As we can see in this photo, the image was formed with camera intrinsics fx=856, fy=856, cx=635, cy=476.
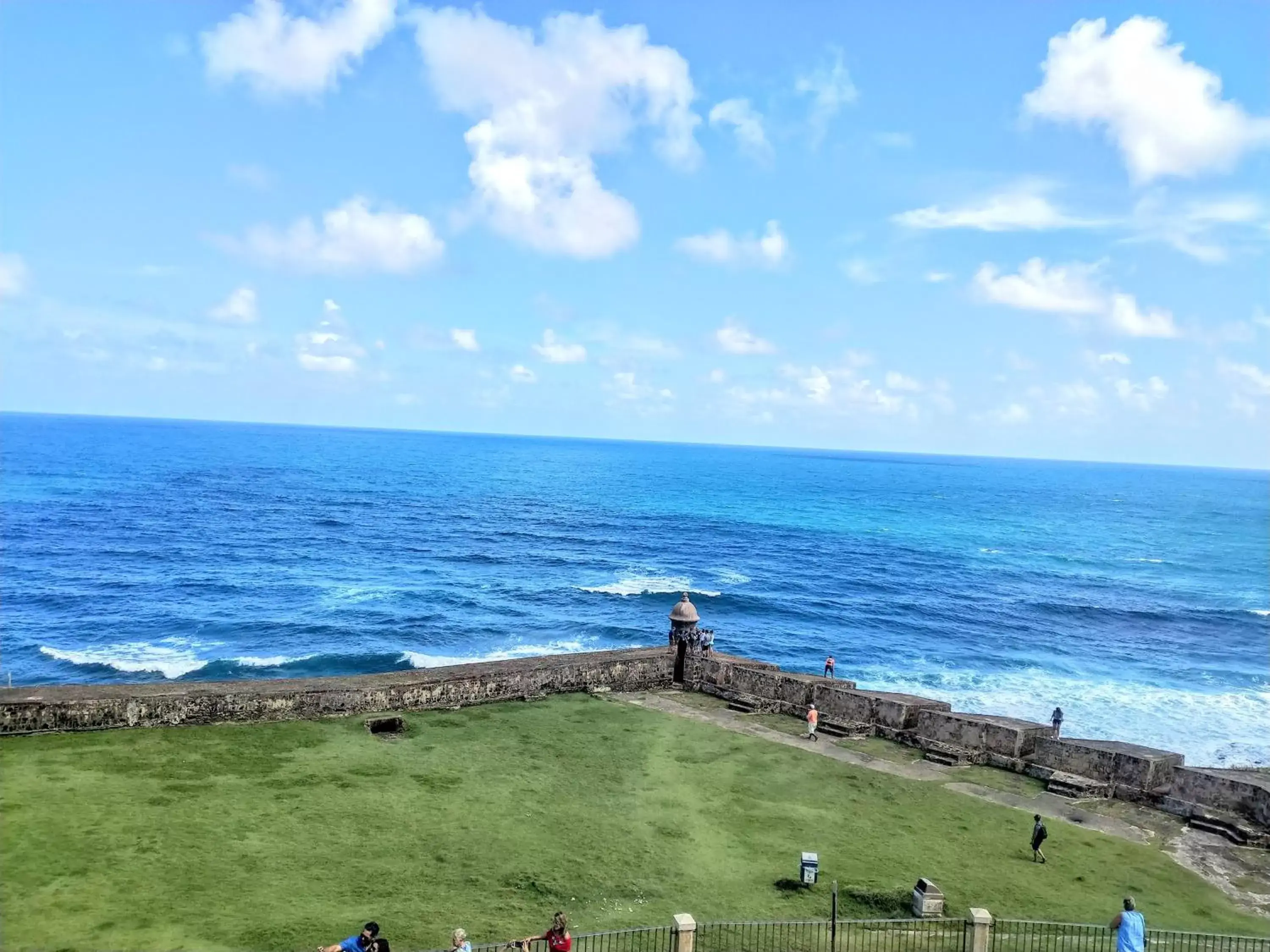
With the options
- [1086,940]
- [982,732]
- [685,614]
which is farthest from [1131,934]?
[685,614]

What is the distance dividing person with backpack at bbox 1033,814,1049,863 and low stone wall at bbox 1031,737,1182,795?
4.07 meters

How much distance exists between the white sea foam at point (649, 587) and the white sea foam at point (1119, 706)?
16.5 meters

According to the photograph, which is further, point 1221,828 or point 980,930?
point 1221,828

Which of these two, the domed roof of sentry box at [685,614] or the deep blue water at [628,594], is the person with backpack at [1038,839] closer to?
the domed roof of sentry box at [685,614]

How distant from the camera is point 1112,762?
1747cm

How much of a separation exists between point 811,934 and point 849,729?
29.8 ft

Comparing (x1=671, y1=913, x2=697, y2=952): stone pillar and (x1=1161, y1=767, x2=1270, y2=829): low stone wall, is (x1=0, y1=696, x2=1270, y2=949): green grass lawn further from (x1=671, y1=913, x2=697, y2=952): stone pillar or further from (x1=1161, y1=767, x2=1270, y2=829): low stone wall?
(x1=1161, y1=767, x2=1270, y2=829): low stone wall

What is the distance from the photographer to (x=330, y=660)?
1674 inches

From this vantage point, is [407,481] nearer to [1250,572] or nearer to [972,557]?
[972,557]

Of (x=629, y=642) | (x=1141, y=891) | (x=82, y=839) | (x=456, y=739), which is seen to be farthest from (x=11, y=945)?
(x=629, y=642)

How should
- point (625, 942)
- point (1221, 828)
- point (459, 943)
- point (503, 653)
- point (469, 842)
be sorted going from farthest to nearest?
point (503, 653) → point (1221, 828) → point (469, 842) → point (625, 942) → point (459, 943)

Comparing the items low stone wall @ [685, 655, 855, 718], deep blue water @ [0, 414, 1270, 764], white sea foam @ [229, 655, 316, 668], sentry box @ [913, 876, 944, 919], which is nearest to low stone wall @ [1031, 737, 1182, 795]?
low stone wall @ [685, 655, 855, 718]

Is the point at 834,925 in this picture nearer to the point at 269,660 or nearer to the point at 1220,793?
the point at 1220,793

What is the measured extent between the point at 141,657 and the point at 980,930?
41.4 metres
